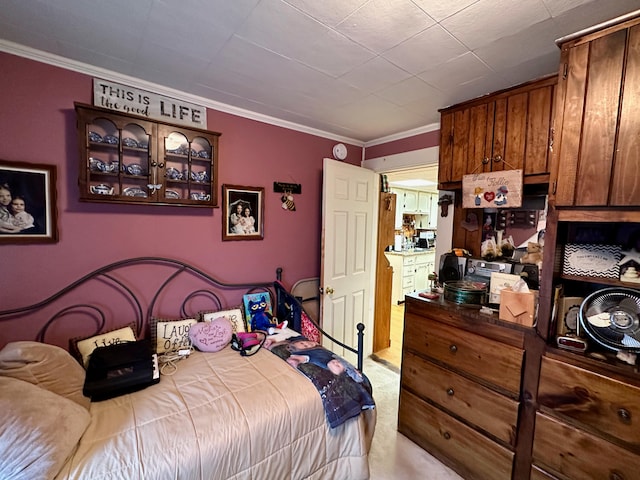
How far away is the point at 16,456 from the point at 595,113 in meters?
2.57

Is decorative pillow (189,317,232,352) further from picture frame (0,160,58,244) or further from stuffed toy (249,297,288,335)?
picture frame (0,160,58,244)

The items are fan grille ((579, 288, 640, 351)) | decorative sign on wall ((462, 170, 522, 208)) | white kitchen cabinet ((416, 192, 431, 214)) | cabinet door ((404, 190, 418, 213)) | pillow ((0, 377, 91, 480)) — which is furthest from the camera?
white kitchen cabinet ((416, 192, 431, 214))

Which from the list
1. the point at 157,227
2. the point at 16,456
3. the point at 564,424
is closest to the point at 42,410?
the point at 16,456

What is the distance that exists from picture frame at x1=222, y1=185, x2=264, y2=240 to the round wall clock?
3.10 ft

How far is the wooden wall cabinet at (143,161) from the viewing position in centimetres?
168

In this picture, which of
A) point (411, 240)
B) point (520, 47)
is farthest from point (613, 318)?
point (411, 240)

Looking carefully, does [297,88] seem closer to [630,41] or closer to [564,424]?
[630,41]

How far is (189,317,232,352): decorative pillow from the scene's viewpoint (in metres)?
1.96

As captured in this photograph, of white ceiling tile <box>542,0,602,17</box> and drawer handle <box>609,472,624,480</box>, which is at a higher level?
white ceiling tile <box>542,0,602,17</box>

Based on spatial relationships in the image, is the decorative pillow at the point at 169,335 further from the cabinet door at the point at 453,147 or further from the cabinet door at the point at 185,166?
the cabinet door at the point at 453,147

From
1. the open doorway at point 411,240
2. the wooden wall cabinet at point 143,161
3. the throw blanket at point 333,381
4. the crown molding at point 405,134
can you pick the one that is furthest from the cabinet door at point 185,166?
the open doorway at point 411,240

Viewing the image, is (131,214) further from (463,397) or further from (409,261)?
(409,261)

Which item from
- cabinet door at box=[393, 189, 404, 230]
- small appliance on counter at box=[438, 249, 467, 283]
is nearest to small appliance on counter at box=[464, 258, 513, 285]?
small appliance on counter at box=[438, 249, 467, 283]

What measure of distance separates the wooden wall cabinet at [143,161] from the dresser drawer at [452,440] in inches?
81.1
